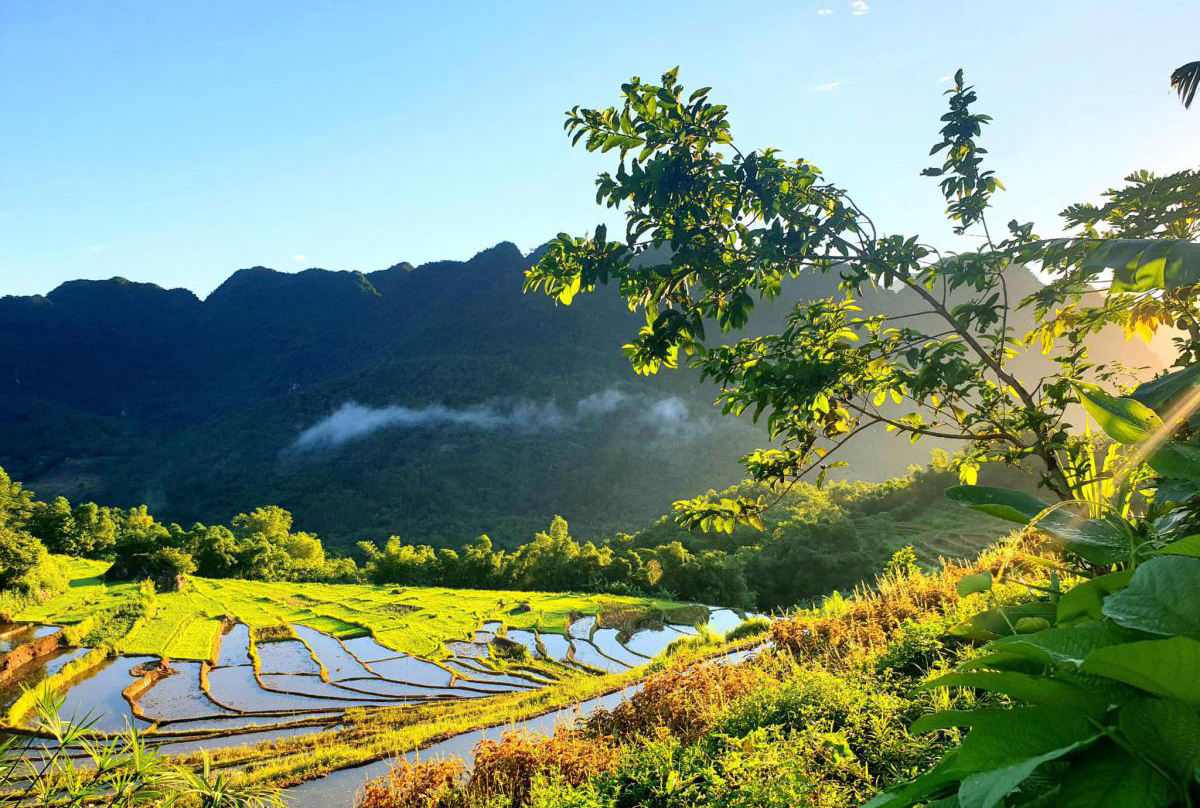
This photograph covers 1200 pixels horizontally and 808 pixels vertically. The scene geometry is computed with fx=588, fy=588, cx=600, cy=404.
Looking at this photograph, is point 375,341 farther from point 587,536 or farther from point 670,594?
point 670,594

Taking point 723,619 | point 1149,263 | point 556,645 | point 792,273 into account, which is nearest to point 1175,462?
point 1149,263

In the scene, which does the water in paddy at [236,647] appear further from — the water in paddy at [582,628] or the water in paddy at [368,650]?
the water in paddy at [582,628]

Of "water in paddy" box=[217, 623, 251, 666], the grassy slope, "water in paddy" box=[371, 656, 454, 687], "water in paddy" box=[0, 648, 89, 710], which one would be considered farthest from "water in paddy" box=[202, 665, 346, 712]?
the grassy slope

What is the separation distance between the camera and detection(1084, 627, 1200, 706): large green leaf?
1.16ft

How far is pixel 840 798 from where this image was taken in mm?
2697

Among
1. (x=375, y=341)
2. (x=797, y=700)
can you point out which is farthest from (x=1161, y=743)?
(x=375, y=341)

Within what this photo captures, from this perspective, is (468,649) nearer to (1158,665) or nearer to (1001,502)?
(1001,502)

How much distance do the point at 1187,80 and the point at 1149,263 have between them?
5.75 m

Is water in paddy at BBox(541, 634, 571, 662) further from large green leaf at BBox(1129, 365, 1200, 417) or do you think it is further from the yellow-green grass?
large green leaf at BBox(1129, 365, 1200, 417)

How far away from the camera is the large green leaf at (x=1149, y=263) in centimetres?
160

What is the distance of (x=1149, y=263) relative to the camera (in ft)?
5.65

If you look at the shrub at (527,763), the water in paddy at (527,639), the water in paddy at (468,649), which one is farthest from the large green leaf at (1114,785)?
the water in paddy at (468,649)

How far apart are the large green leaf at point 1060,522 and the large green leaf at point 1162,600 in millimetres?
164

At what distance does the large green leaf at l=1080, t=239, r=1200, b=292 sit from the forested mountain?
66.5m
